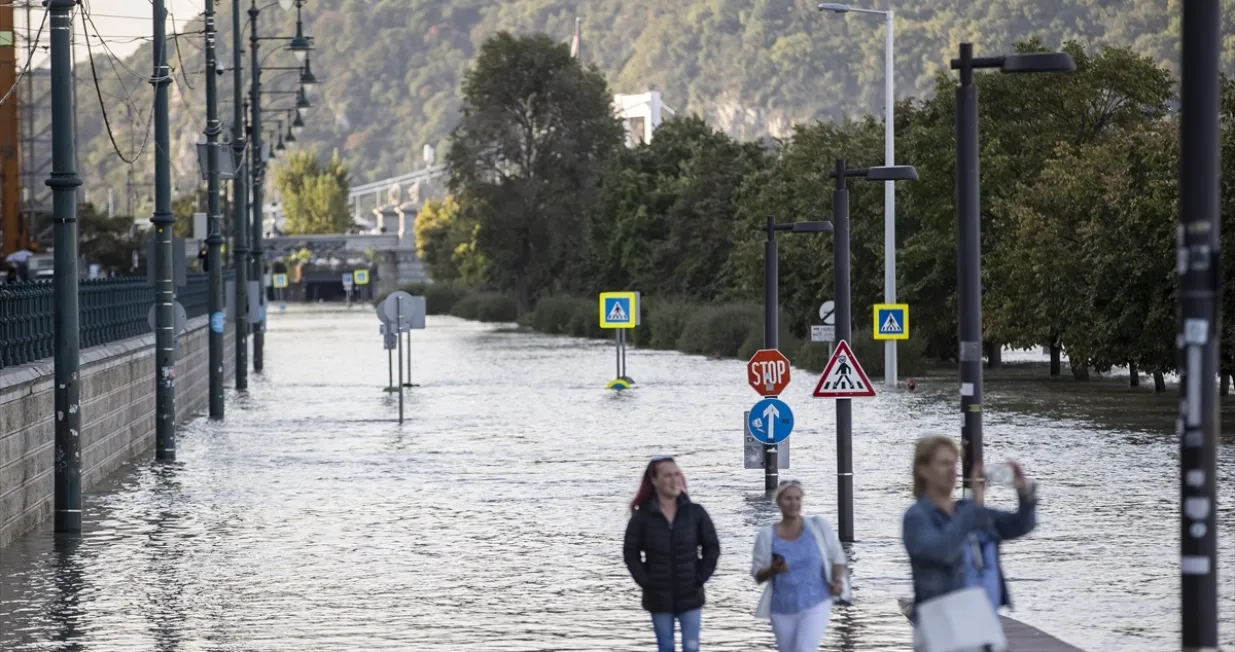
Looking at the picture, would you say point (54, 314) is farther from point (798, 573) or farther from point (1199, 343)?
point (1199, 343)

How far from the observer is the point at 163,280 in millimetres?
29688

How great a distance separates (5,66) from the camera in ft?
236

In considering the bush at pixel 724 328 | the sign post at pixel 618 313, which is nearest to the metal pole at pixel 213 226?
the sign post at pixel 618 313

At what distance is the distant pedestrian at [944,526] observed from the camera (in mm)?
8930

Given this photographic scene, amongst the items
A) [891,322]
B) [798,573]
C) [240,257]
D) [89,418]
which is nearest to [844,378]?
[798,573]

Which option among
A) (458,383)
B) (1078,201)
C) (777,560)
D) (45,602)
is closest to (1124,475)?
(45,602)

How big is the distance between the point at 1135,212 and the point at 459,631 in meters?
27.1

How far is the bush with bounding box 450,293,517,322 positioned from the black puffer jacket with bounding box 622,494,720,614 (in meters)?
115

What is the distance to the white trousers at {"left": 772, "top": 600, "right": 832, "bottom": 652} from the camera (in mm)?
10734

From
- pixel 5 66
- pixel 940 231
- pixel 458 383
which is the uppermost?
pixel 5 66

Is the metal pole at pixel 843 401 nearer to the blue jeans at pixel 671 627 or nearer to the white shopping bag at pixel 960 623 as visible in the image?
the blue jeans at pixel 671 627

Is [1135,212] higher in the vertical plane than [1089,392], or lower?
higher

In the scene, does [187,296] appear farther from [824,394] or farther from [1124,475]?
[824,394]

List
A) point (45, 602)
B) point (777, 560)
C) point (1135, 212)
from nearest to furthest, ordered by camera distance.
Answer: point (777, 560) → point (45, 602) → point (1135, 212)
